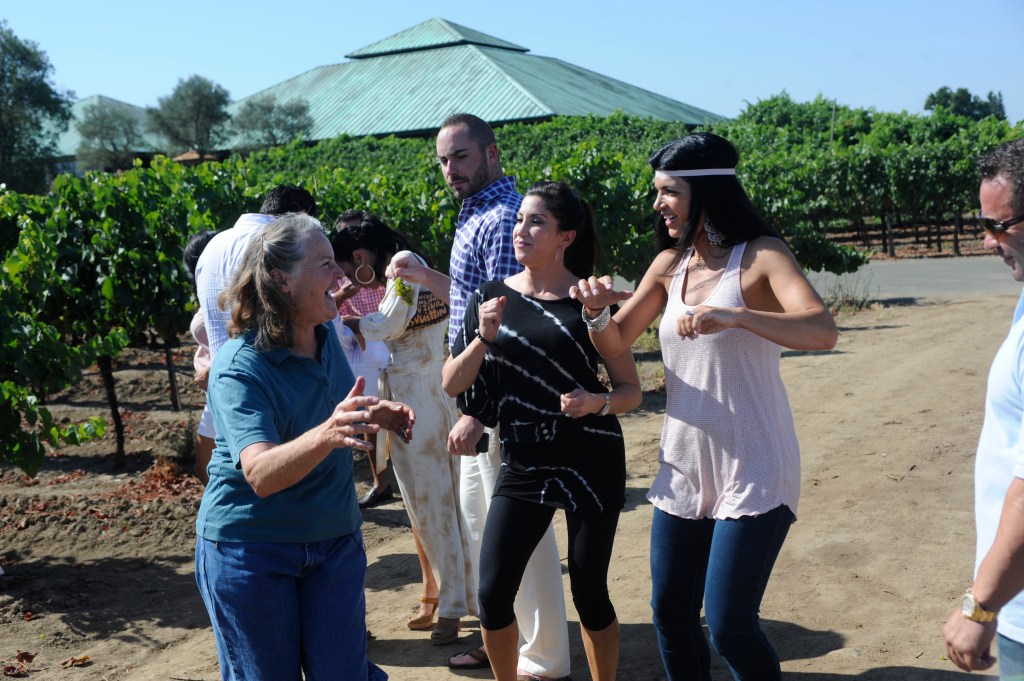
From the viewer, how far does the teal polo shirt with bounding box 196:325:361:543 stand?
2.77m

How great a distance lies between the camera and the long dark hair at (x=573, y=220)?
382 cm

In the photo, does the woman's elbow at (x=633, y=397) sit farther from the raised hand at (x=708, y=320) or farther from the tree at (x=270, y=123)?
the tree at (x=270, y=123)

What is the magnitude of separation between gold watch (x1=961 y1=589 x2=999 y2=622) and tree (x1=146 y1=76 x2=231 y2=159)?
58445 millimetres

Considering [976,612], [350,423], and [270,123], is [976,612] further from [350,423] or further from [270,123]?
[270,123]

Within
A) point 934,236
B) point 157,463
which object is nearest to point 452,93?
point 934,236

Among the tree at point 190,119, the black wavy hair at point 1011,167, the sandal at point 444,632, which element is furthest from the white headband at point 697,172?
the tree at point 190,119

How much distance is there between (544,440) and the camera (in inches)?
143

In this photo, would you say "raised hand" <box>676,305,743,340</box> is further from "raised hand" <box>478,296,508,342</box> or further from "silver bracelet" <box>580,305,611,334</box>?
"raised hand" <box>478,296,508,342</box>

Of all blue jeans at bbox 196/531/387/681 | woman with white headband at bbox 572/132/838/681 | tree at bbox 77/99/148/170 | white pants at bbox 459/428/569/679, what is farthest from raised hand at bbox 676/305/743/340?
tree at bbox 77/99/148/170

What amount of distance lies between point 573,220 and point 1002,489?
6.61ft

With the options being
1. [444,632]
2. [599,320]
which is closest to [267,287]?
[599,320]

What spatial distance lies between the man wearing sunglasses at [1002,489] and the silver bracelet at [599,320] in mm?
1362

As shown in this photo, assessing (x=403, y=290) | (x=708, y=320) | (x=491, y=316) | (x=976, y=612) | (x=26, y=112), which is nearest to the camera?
(x=976, y=612)

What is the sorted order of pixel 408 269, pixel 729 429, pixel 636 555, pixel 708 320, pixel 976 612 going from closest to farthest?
pixel 976 612
pixel 708 320
pixel 729 429
pixel 408 269
pixel 636 555
